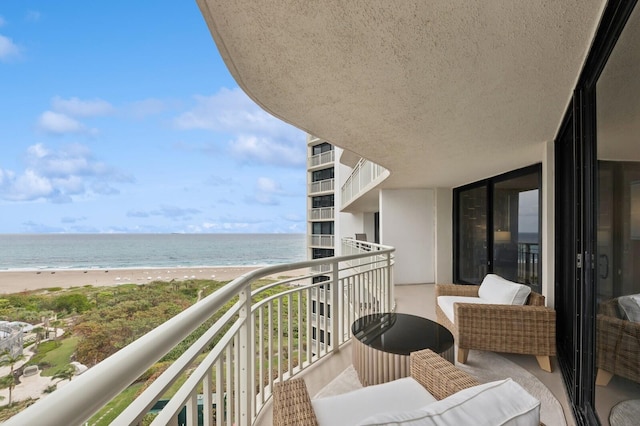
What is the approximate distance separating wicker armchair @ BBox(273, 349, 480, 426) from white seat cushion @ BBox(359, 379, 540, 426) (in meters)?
0.43

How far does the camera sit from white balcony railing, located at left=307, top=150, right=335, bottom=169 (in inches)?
810

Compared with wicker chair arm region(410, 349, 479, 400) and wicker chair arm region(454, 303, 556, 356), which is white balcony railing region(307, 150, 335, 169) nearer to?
wicker chair arm region(454, 303, 556, 356)

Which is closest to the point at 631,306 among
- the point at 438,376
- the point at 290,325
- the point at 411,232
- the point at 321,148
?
the point at 438,376

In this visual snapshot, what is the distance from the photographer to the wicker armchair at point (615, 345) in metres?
1.22

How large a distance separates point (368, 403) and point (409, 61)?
5.58 feet

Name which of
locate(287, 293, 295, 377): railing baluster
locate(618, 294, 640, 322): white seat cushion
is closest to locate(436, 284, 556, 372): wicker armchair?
locate(287, 293, 295, 377): railing baluster

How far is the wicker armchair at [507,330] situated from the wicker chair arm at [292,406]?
6.76ft

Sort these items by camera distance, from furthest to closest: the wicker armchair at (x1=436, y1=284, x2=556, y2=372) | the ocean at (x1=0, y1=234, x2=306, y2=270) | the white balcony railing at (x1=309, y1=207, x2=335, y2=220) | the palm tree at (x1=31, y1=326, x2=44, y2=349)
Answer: the ocean at (x1=0, y1=234, x2=306, y2=270) < the white balcony railing at (x1=309, y1=207, x2=335, y2=220) < the palm tree at (x1=31, y1=326, x2=44, y2=349) < the wicker armchair at (x1=436, y1=284, x2=556, y2=372)

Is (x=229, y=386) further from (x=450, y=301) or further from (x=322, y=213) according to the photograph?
(x=322, y=213)

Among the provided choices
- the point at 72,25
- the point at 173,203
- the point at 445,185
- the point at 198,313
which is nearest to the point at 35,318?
the point at 198,313

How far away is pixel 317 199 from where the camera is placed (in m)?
21.8

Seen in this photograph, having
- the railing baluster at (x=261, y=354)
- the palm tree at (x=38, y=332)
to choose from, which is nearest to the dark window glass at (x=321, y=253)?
the palm tree at (x=38, y=332)

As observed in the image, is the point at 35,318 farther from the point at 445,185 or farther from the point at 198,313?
the point at 445,185

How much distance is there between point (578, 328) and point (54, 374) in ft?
18.7
